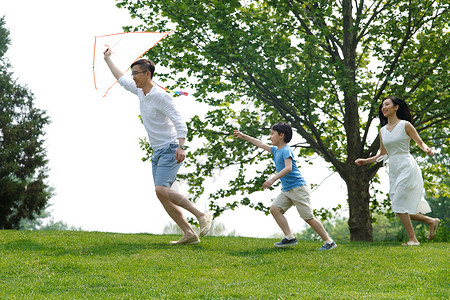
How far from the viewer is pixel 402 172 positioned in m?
9.02

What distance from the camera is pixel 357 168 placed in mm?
13062

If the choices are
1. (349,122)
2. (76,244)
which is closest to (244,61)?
(349,122)

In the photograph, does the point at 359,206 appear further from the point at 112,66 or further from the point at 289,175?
the point at 112,66

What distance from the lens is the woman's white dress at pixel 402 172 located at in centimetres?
893

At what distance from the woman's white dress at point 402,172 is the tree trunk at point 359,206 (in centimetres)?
376

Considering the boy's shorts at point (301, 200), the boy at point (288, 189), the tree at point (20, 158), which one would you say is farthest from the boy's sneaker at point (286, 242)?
the tree at point (20, 158)

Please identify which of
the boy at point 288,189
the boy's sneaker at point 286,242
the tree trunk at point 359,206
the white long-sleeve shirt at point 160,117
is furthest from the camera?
the tree trunk at point 359,206

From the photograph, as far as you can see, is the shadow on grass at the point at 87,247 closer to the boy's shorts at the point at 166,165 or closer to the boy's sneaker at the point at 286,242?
the boy's shorts at the point at 166,165

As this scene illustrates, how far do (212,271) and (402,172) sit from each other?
179 inches

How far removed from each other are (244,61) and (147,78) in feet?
14.4

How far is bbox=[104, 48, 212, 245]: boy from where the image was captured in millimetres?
7602

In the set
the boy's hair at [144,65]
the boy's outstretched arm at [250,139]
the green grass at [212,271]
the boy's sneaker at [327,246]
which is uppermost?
the boy's hair at [144,65]

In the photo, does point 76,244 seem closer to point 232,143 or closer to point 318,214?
point 232,143

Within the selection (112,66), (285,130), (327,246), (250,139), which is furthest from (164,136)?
→ (327,246)
